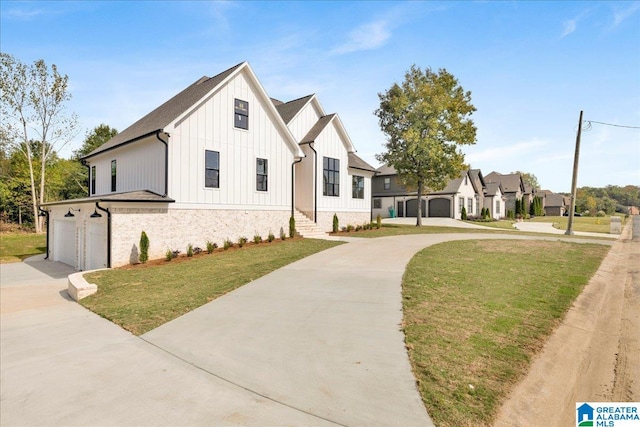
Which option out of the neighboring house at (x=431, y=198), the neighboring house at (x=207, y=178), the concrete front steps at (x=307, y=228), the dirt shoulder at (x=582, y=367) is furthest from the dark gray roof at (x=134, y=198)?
the neighboring house at (x=431, y=198)

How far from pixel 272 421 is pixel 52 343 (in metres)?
5.28

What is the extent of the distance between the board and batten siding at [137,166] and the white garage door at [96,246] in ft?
9.26

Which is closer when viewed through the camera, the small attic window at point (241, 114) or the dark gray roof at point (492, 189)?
the small attic window at point (241, 114)

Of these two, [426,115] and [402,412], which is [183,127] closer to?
[402,412]

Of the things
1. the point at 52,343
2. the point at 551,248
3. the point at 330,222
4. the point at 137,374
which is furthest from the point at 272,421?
the point at 330,222

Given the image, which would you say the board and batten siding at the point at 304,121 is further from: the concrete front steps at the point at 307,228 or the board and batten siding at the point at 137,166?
the board and batten siding at the point at 137,166

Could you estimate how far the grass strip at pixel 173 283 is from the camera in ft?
24.8

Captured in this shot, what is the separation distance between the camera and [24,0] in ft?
35.3

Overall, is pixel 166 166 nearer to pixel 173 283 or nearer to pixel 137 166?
pixel 137 166

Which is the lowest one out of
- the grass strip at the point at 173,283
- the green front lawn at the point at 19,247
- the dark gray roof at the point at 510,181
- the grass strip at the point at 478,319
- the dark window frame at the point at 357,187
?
the green front lawn at the point at 19,247

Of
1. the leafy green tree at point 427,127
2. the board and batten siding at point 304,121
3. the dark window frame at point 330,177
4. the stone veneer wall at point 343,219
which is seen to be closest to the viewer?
the stone veneer wall at point 343,219

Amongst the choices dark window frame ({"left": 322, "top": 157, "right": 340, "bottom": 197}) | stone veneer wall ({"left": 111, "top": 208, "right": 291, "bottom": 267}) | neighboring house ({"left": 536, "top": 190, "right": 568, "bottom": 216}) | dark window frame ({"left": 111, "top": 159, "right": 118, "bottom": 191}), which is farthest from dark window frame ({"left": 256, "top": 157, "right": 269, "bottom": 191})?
neighboring house ({"left": 536, "top": 190, "right": 568, "bottom": 216})

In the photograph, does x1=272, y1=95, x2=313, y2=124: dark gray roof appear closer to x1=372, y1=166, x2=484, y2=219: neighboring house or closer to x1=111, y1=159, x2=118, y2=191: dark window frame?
x1=111, y1=159, x2=118, y2=191: dark window frame

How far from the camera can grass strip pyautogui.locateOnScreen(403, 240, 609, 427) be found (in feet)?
12.4
